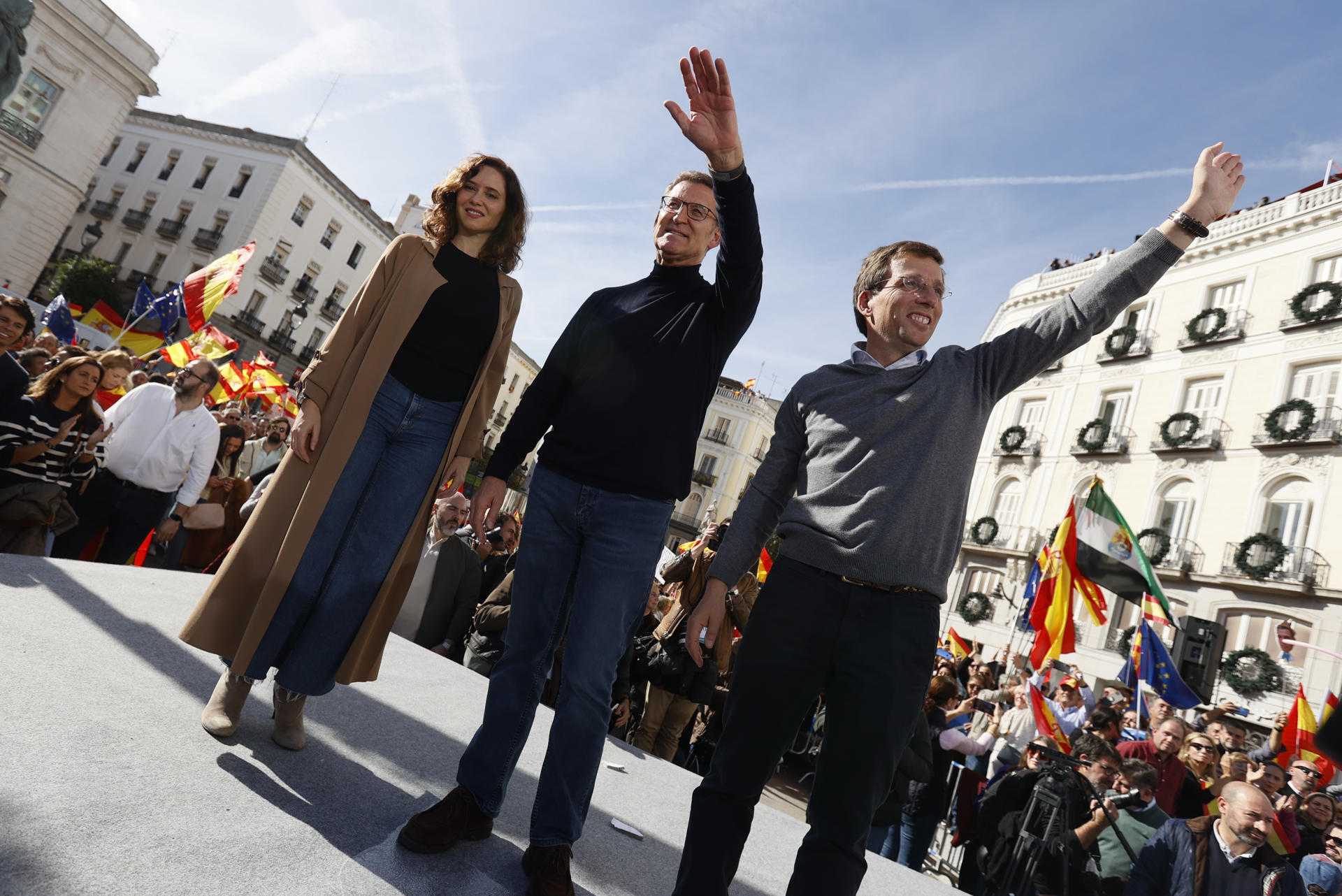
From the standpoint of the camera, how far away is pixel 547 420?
2.55 metres

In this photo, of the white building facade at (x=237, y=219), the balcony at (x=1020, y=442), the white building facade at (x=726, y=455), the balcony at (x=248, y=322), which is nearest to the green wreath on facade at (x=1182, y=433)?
the balcony at (x=1020, y=442)

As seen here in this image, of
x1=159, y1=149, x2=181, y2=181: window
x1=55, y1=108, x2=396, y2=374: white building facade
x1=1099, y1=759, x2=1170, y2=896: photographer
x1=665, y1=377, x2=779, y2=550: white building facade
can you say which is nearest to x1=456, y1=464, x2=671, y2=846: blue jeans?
x1=1099, y1=759, x2=1170, y2=896: photographer

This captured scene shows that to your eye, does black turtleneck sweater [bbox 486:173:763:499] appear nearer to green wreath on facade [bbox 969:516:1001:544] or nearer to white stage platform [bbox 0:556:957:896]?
white stage platform [bbox 0:556:957:896]

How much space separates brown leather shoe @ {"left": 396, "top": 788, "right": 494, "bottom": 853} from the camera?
6.25 feet

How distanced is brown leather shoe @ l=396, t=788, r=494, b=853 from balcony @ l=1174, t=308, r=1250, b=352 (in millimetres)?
26646

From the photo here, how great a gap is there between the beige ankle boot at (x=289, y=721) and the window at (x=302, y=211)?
4511 centimetres

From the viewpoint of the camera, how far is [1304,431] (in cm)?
1995

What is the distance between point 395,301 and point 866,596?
5.42 feet

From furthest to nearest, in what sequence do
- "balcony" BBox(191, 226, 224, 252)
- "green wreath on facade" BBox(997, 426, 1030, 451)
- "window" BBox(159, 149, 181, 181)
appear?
1. "window" BBox(159, 149, 181, 181)
2. "balcony" BBox(191, 226, 224, 252)
3. "green wreath on facade" BBox(997, 426, 1030, 451)

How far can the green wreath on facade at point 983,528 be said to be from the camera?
27094mm

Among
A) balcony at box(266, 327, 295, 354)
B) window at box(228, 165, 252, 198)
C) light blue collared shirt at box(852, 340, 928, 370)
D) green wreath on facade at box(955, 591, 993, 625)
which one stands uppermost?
window at box(228, 165, 252, 198)

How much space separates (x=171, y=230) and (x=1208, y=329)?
4516cm

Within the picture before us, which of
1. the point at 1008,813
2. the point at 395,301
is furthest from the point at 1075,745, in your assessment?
the point at 395,301

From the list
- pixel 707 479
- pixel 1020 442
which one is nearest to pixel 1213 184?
pixel 1020 442
